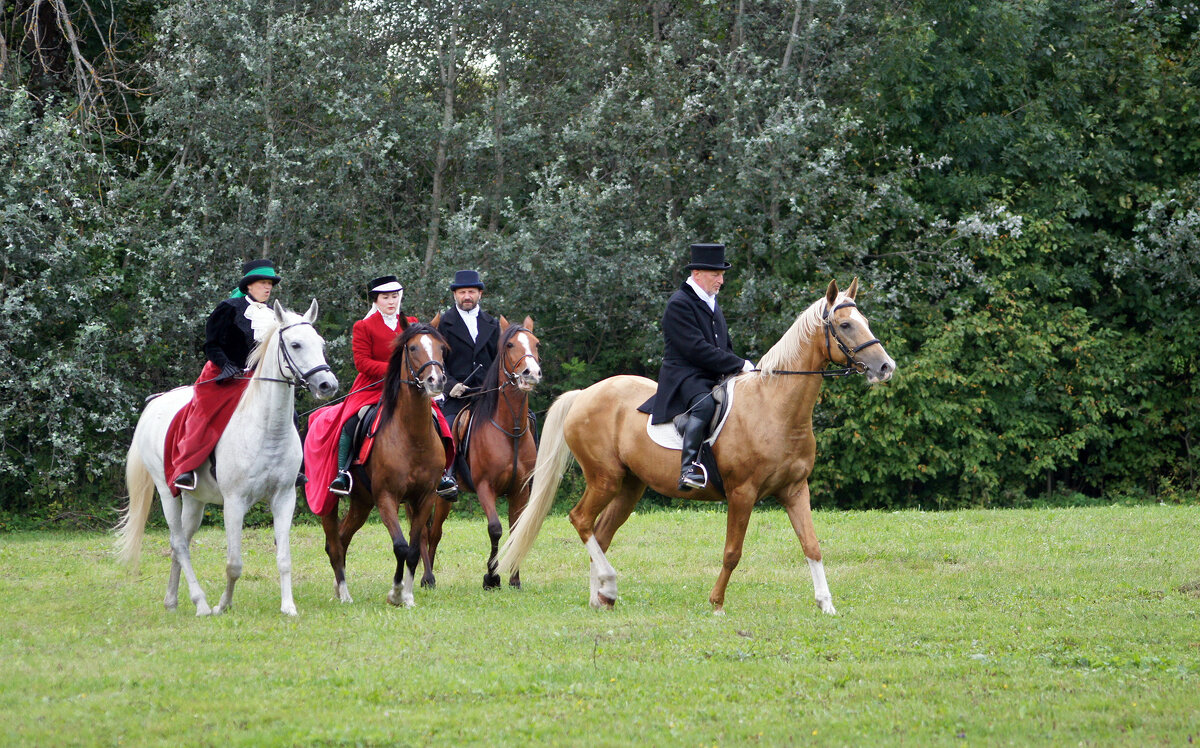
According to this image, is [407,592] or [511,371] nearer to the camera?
[407,592]

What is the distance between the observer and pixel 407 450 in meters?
10.3

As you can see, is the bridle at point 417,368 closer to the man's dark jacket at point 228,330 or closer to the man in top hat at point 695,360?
the man's dark jacket at point 228,330

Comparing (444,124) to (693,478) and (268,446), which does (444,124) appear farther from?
(693,478)

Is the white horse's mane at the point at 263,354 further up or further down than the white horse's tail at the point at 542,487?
further up

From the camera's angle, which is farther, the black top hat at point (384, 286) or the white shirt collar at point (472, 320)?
the white shirt collar at point (472, 320)

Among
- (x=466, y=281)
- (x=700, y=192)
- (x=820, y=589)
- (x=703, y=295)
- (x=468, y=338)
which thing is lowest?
(x=820, y=589)

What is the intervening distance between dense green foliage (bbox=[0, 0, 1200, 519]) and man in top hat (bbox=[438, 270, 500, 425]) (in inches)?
326

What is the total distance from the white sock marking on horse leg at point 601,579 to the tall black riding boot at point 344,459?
7.29 ft

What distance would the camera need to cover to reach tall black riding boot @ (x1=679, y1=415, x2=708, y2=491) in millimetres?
9656

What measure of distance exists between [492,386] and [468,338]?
91 cm

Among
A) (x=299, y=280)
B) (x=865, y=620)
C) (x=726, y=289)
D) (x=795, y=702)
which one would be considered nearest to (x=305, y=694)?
(x=795, y=702)

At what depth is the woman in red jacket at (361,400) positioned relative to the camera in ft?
35.1

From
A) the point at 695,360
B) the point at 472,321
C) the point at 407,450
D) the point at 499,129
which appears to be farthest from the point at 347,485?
the point at 499,129

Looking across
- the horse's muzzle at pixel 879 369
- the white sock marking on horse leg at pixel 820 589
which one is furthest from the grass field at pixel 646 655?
the horse's muzzle at pixel 879 369
